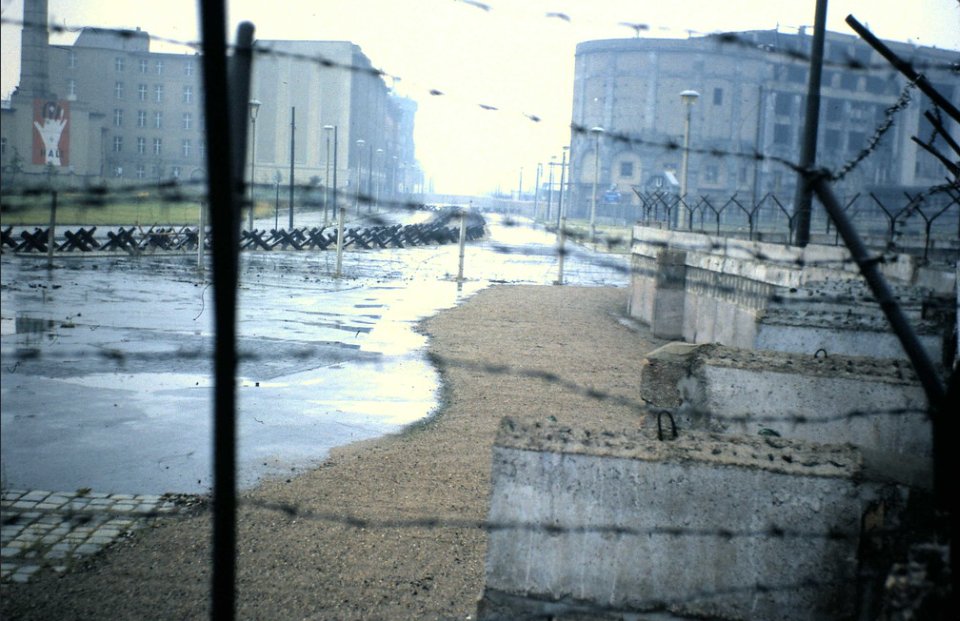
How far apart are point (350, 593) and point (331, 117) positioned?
226ft

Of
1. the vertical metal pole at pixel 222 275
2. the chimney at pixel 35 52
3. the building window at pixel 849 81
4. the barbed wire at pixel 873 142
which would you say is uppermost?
the building window at pixel 849 81

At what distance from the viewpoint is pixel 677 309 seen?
18281 millimetres

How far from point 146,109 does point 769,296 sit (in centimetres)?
1162

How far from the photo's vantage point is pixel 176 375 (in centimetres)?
1150

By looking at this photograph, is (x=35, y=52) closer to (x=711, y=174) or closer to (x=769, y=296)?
(x=769, y=296)

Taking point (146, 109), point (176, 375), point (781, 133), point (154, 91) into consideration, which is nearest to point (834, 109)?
point (781, 133)

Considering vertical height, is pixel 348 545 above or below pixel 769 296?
below

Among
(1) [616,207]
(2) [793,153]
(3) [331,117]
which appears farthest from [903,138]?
(3) [331,117]

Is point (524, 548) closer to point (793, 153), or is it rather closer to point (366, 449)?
point (366, 449)

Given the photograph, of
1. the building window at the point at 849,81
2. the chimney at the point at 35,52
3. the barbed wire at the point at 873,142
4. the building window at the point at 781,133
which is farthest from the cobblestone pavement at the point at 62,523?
the building window at the point at 849,81

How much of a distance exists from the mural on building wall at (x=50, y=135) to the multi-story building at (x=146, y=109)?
0.18ft

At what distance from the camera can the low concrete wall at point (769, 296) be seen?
7.55 meters

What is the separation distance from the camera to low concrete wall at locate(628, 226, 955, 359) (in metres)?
7.55

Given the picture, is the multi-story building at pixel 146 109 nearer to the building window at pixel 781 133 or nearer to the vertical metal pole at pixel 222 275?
the vertical metal pole at pixel 222 275
